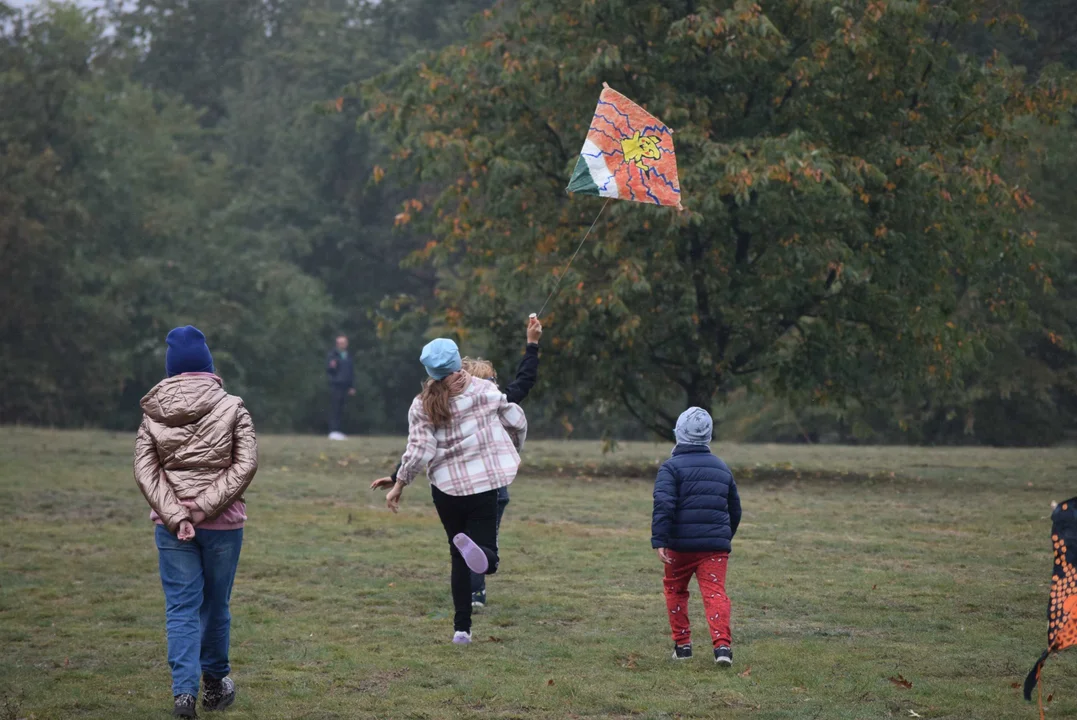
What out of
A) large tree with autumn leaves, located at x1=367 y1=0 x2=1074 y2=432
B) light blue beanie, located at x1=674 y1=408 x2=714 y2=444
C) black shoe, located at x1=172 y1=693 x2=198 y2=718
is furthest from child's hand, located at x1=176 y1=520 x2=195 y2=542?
large tree with autumn leaves, located at x1=367 y1=0 x2=1074 y2=432

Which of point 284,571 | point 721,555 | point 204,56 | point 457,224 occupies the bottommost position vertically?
point 284,571

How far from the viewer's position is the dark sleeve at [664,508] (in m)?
8.07

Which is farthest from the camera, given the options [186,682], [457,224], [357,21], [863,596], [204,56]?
[204,56]

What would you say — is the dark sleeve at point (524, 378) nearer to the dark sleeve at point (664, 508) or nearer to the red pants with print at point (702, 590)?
the dark sleeve at point (664, 508)

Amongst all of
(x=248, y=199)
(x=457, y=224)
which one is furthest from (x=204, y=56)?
(x=457, y=224)

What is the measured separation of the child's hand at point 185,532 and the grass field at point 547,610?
2.87 feet

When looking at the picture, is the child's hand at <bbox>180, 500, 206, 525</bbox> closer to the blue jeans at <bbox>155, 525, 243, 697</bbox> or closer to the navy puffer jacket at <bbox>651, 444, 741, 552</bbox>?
the blue jeans at <bbox>155, 525, 243, 697</bbox>

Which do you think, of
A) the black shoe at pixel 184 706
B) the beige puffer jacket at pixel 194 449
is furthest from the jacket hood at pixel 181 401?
A: the black shoe at pixel 184 706

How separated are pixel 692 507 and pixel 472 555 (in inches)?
48.9

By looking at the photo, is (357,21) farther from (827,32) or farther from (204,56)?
→ (827,32)

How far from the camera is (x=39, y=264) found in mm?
42250

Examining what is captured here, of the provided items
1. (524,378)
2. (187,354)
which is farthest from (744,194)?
(187,354)

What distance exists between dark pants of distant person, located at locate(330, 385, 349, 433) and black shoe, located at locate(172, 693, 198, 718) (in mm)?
27810

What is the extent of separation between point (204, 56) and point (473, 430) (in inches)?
2234
